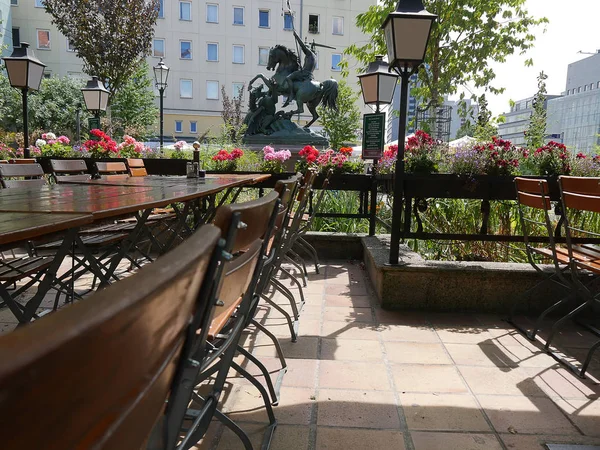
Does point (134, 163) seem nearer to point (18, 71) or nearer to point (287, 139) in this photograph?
point (18, 71)

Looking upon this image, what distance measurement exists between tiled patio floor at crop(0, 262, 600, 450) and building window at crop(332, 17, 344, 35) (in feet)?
128

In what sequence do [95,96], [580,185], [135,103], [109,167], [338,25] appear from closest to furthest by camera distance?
[580,185] < [109,167] < [95,96] < [135,103] < [338,25]

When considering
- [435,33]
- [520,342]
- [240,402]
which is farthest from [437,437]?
[435,33]

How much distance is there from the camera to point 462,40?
1169cm

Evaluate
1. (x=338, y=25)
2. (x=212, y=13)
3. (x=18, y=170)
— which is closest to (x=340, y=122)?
(x=338, y=25)

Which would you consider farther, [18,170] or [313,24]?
[313,24]

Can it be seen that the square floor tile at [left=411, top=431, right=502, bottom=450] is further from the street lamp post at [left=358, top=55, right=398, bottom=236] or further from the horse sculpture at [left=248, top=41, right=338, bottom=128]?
the horse sculpture at [left=248, top=41, right=338, bottom=128]

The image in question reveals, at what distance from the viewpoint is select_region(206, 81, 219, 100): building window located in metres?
37.5

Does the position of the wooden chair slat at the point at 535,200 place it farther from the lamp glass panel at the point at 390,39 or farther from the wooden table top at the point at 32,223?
the wooden table top at the point at 32,223

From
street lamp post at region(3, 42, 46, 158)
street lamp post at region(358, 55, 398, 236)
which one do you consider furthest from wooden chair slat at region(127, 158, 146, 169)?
street lamp post at region(358, 55, 398, 236)

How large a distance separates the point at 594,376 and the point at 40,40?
41520mm

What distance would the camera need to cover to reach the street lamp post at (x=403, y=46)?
3670 millimetres

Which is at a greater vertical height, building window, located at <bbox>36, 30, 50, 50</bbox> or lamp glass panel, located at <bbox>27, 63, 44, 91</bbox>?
building window, located at <bbox>36, 30, 50, 50</bbox>

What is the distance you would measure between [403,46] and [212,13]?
36.9m
